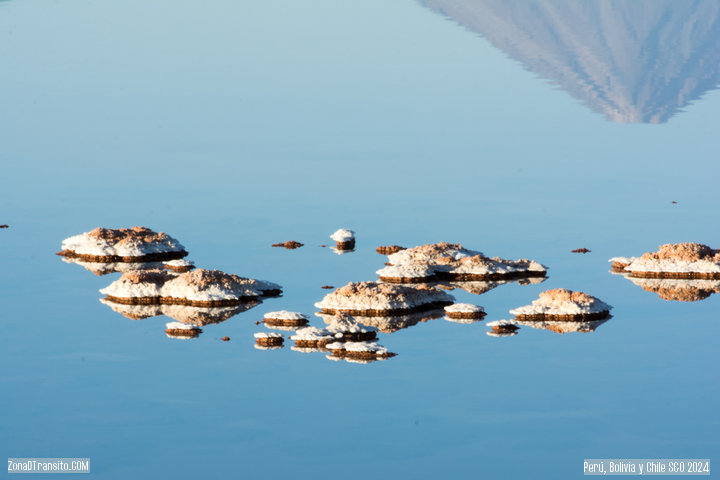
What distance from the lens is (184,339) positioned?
58750mm

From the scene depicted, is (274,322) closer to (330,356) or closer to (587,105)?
(330,356)

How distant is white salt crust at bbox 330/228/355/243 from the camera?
260ft

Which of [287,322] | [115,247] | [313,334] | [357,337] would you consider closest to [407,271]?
[287,322]

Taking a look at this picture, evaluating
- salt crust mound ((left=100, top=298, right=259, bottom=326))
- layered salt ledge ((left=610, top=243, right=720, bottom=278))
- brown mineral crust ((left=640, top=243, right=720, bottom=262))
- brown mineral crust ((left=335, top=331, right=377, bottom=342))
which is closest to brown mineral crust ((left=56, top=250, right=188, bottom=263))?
salt crust mound ((left=100, top=298, right=259, bottom=326))

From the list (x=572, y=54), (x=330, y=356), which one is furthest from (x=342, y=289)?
(x=572, y=54)

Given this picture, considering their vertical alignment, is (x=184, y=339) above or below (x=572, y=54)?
below

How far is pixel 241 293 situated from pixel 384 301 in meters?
7.71

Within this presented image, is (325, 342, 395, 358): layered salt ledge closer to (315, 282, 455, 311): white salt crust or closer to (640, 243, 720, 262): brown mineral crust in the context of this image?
(315, 282, 455, 311): white salt crust

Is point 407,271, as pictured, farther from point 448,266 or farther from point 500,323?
point 500,323

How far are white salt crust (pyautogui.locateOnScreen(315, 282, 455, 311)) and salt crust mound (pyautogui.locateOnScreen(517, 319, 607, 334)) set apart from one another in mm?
5035

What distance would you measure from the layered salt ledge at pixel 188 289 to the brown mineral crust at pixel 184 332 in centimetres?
422

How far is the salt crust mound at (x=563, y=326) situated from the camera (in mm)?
60250

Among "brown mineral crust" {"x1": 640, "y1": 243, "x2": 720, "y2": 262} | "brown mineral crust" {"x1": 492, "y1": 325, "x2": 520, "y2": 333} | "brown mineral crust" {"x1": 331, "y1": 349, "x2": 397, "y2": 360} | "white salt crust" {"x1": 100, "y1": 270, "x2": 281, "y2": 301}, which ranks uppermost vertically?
"brown mineral crust" {"x1": 640, "y1": 243, "x2": 720, "y2": 262}

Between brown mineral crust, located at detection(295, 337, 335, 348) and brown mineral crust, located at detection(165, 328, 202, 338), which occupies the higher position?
brown mineral crust, located at detection(165, 328, 202, 338)
